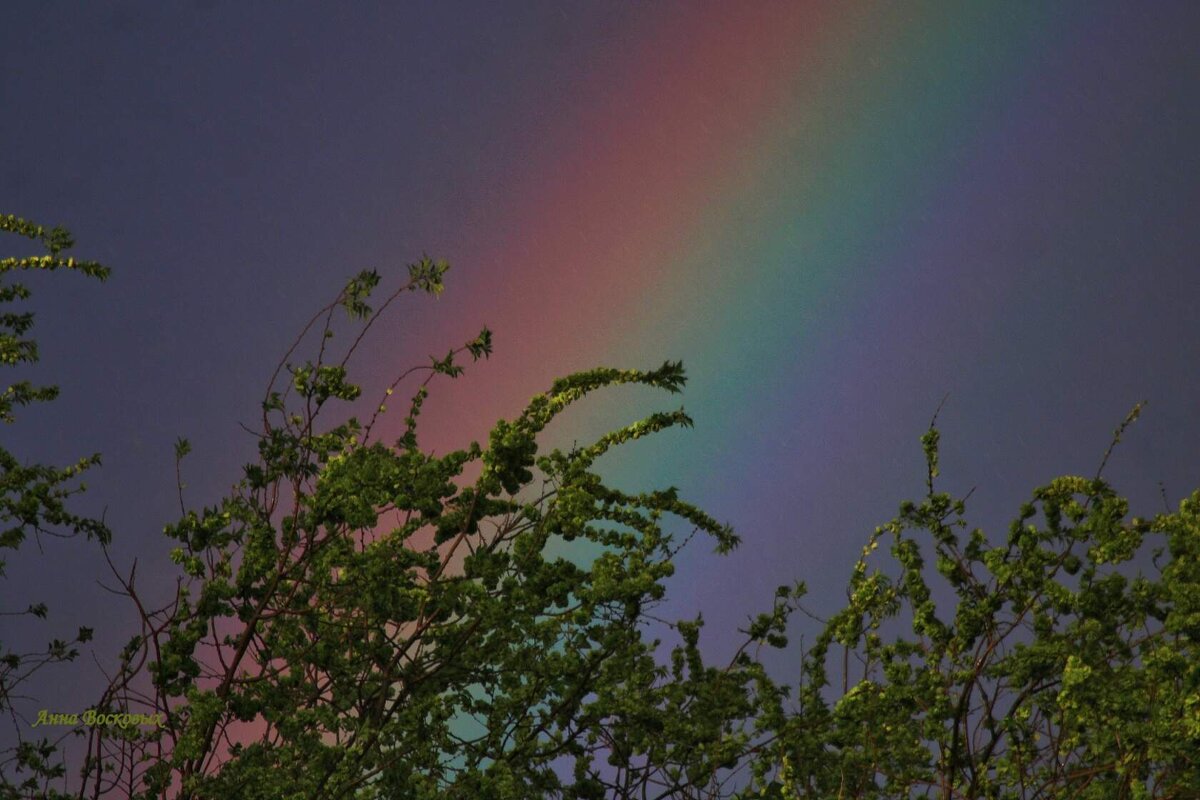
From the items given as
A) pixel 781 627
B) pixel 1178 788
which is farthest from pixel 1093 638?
pixel 781 627

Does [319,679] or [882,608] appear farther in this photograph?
[882,608]

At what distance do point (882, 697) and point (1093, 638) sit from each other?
169 cm

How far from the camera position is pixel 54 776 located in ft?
31.7

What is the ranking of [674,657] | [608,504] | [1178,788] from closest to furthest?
[1178,788] → [608,504] → [674,657]

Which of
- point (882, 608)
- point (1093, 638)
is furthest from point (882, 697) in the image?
point (1093, 638)

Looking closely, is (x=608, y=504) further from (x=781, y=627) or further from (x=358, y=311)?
(x=781, y=627)

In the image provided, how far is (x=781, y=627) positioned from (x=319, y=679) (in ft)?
14.3

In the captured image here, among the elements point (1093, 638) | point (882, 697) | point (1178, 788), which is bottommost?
point (1178, 788)

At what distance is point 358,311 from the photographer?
8922 millimetres

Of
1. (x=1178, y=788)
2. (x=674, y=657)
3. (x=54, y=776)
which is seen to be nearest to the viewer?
(x=1178, y=788)

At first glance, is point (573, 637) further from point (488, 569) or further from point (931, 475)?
point (931, 475)

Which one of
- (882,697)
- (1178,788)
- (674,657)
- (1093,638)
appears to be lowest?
(1178,788)

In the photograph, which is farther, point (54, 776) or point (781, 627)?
point (781, 627)

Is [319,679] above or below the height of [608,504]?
below
